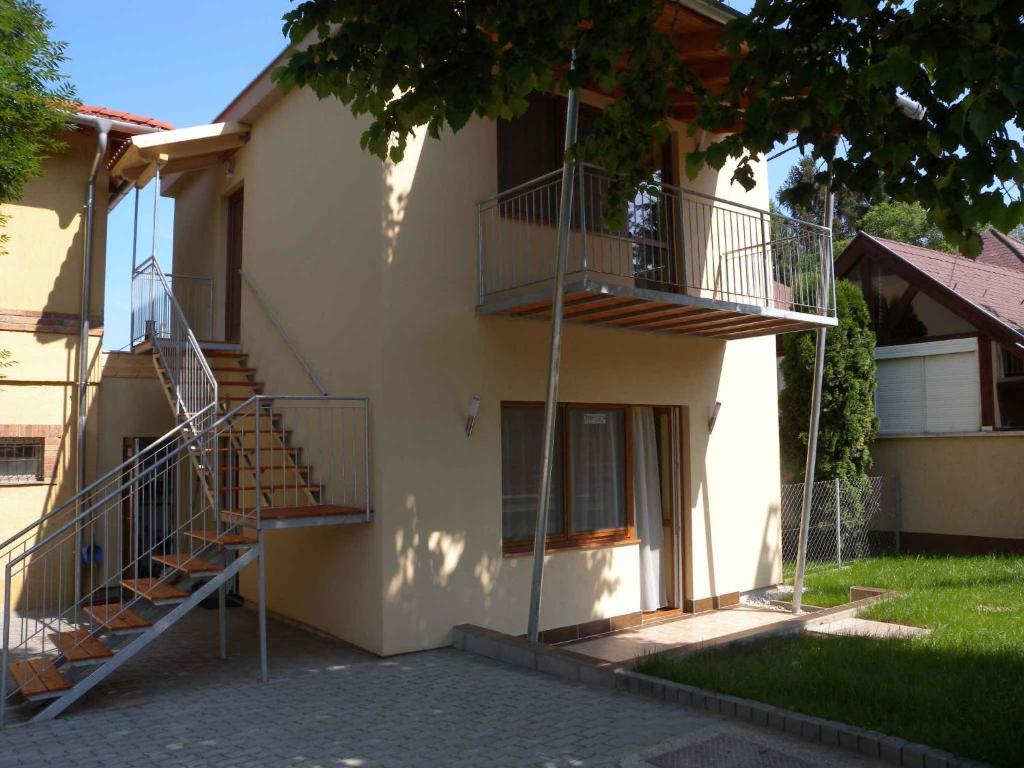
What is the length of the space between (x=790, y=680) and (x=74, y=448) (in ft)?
27.3

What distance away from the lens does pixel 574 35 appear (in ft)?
18.1

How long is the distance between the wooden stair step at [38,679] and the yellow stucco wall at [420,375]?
8.03 ft

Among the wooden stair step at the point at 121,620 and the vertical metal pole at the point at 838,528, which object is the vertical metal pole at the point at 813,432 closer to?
the vertical metal pole at the point at 838,528

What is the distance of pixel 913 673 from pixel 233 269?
9043mm

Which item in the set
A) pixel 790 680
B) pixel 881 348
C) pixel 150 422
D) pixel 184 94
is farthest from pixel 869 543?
pixel 184 94

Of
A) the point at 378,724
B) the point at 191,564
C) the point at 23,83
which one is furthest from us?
the point at 23,83

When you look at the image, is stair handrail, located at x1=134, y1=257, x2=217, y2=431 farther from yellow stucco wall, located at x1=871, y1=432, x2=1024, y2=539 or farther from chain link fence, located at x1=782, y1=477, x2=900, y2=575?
yellow stucco wall, located at x1=871, y1=432, x2=1024, y2=539

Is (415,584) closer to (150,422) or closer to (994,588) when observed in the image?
(150,422)

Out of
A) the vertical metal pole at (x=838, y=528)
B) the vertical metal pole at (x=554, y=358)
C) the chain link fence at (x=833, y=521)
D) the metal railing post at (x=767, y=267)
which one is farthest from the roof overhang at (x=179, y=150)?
the vertical metal pole at (x=838, y=528)

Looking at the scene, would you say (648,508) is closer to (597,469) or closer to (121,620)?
(597,469)

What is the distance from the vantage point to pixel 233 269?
11531 millimetres

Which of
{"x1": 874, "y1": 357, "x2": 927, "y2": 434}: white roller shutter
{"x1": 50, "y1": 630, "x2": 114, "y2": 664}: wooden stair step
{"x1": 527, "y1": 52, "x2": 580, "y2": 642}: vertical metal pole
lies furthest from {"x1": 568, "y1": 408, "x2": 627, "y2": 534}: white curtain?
{"x1": 874, "y1": 357, "x2": 927, "y2": 434}: white roller shutter

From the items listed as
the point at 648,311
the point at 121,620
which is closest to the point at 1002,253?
the point at 648,311

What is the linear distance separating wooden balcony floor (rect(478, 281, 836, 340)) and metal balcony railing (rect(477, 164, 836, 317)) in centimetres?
11
